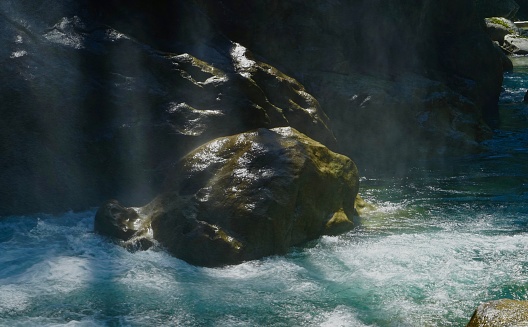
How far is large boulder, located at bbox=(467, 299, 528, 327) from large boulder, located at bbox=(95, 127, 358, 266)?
340cm

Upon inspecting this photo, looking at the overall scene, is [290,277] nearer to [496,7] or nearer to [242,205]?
[242,205]

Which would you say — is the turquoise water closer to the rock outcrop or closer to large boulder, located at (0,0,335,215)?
large boulder, located at (0,0,335,215)

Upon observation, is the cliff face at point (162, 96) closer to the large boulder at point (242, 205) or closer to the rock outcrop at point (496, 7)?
the large boulder at point (242, 205)

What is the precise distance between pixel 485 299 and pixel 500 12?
27.5 m

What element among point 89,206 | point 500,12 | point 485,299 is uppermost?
point 500,12

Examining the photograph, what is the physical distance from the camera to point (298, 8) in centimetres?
1609

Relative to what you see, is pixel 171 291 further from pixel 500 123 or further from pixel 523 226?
pixel 500 123

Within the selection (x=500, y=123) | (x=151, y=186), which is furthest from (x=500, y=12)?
(x=151, y=186)

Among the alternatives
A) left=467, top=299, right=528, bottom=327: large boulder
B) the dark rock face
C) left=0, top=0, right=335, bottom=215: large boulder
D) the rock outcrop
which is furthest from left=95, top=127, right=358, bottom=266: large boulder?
the rock outcrop

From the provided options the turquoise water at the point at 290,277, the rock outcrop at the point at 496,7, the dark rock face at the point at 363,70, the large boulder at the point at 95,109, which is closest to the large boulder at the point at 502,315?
the turquoise water at the point at 290,277

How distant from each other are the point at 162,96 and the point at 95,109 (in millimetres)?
1144

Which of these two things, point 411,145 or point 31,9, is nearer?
point 31,9

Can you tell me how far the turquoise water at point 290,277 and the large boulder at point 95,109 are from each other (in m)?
0.68

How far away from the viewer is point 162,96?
11.2 m
